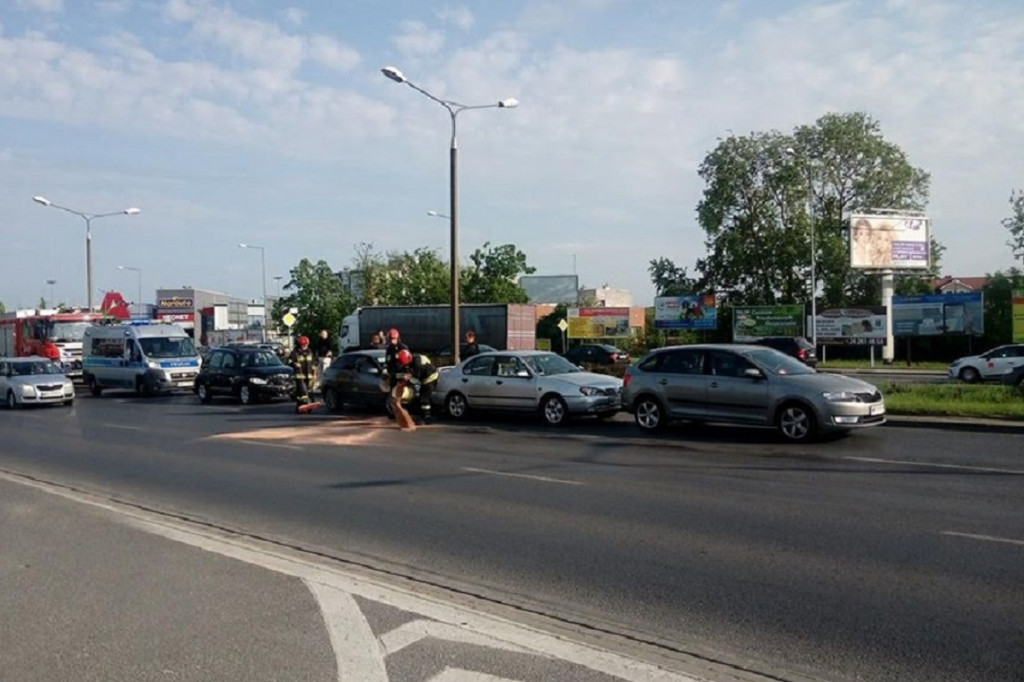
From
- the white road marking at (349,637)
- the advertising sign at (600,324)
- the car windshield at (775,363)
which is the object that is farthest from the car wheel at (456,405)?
the advertising sign at (600,324)

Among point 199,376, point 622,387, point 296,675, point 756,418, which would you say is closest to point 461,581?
point 296,675

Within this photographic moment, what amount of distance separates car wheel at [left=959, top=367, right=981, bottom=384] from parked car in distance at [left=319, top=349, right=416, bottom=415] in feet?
64.9

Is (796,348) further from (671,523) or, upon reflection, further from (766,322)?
(671,523)

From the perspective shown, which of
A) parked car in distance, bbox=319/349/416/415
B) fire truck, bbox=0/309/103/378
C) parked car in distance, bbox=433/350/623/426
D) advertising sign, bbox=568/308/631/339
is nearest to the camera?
parked car in distance, bbox=433/350/623/426

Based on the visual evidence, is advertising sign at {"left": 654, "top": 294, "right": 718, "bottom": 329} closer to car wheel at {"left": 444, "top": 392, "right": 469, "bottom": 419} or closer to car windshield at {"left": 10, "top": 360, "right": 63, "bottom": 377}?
car windshield at {"left": 10, "top": 360, "right": 63, "bottom": 377}

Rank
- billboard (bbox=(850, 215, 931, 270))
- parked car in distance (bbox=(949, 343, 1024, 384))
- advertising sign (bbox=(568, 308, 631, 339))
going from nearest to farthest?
parked car in distance (bbox=(949, 343, 1024, 384)) < billboard (bbox=(850, 215, 931, 270)) < advertising sign (bbox=(568, 308, 631, 339))

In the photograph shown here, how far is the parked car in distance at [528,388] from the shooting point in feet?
63.5

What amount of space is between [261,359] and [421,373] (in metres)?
10.2

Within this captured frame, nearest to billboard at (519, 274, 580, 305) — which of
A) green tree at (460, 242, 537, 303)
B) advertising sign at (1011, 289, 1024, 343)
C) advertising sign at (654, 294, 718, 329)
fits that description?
green tree at (460, 242, 537, 303)

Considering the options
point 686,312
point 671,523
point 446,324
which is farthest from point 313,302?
point 671,523

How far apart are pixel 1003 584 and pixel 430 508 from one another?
225 inches

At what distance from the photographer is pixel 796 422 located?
15797 millimetres

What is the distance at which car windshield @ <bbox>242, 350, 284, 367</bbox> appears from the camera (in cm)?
2831

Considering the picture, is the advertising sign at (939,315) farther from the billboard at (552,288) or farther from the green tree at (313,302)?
the billboard at (552,288)
